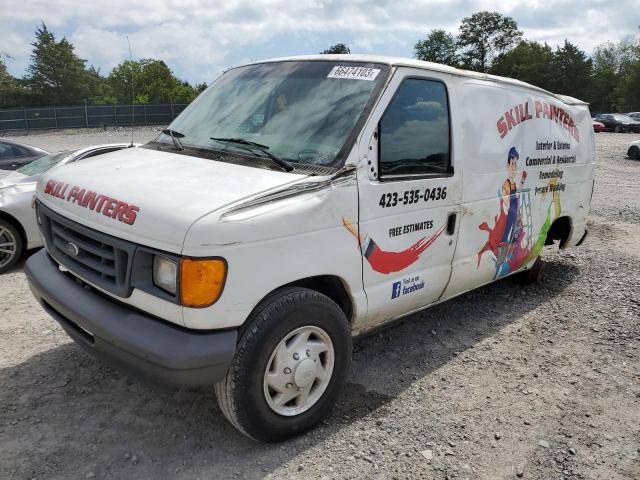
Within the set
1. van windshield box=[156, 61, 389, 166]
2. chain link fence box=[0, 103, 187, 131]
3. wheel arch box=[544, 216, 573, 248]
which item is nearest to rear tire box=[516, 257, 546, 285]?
wheel arch box=[544, 216, 573, 248]

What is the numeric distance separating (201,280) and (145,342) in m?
0.42

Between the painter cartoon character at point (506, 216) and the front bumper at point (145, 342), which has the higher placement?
the painter cartoon character at point (506, 216)

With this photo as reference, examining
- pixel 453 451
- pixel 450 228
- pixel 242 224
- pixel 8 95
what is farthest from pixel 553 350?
pixel 8 95

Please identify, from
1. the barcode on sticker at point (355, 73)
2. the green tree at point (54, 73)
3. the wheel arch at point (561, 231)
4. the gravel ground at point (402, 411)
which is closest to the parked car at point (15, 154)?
the gravel ground at point (402, 411)

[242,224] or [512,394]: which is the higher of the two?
[242,224]

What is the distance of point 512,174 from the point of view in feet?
14.6

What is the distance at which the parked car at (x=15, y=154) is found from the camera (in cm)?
843

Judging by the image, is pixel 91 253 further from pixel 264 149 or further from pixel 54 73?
pixel 54 73

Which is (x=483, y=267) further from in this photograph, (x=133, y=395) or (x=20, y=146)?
(x=20, y=146)

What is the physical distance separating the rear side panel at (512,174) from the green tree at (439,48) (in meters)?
84.9

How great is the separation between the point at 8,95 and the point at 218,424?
6632 cm

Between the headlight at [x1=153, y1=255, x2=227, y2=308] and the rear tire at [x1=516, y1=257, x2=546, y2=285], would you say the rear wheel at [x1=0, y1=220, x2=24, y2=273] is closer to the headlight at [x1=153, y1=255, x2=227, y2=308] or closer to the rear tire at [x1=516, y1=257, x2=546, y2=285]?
the headlight at [x1=153, y1=255, x2=227, y2=308]

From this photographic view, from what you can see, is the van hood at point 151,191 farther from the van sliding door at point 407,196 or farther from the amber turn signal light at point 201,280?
the van sliding door at point 407,196

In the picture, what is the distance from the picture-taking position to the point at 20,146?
28.8 ft
